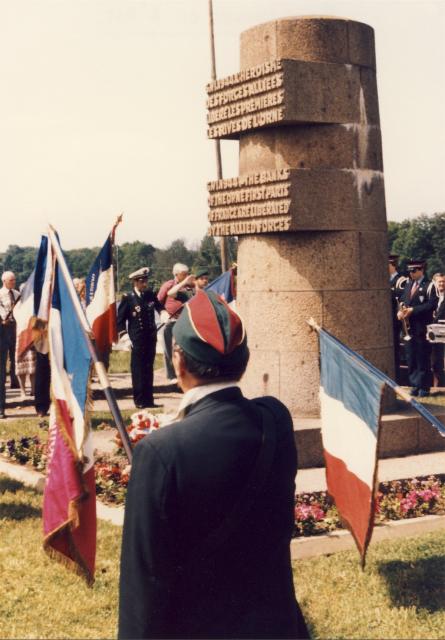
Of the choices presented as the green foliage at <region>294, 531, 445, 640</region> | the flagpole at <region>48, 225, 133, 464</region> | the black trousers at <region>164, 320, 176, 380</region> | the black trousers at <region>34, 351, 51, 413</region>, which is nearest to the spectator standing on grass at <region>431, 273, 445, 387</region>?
the black trousers at <region>164, 320, 176, 380</region>

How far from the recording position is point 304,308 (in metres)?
8.61

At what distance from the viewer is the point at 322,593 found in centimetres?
536

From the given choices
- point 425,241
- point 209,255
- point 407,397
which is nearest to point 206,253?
point 209,255

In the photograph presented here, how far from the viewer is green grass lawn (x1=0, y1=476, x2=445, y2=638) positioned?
4.96 metres

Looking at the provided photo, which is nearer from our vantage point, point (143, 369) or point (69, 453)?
point (69, 453)

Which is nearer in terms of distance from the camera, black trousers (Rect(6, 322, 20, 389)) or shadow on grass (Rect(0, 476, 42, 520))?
shadow on grass (Rect(0, 476, 42, 520))

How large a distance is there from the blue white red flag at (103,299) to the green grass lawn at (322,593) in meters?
3.12

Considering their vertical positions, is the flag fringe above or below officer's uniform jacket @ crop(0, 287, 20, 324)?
below

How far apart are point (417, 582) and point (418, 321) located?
Result: 8.13 meters

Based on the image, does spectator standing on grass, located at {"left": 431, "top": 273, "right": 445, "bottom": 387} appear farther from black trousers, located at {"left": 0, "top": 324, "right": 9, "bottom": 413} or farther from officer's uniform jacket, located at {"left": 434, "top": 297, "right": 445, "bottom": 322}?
black trousers, located at {"left": 0, "top": 324, "right": 9, "bottom": 413}

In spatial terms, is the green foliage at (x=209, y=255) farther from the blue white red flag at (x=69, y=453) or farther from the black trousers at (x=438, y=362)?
the blue white red flag at (x=69, y=453)

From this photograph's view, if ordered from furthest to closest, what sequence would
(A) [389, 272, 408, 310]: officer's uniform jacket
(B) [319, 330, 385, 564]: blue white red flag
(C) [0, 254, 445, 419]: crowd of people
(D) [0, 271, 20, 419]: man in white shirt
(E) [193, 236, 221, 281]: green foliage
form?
(E) [193, 236, 221, 281]: green foliage
(A) [389, 272, 408, 310]: officer's uniform jacket
(C) [0, 254, 445, 419]: crowd of people
(D) [0, 271, 20, 419]: man in white shirt
(B) [319, 330, 385, 564]: blue white red flag

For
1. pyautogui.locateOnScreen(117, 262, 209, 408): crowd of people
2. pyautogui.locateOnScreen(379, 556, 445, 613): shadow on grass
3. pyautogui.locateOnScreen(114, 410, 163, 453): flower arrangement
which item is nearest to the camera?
pyautogui.locateOnScreen(379, 556, 445, 613): shadow on grass

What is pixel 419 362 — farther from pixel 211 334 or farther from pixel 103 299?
pixel 211 334
